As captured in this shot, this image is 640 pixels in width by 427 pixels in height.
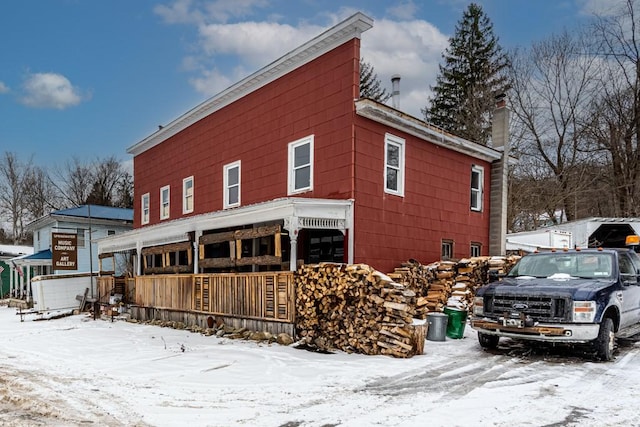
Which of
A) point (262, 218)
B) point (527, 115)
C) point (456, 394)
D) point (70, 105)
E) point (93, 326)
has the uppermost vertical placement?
point (70, 105)

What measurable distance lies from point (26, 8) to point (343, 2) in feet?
41.2

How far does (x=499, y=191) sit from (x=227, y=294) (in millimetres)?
10424

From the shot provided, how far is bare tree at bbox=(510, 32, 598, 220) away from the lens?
3014 cm

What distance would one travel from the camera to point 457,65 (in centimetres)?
3500

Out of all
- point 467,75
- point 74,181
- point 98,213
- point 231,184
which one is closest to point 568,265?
point 231,184

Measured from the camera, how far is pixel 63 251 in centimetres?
2027

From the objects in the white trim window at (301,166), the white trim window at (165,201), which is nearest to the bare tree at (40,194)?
the white trim window at (165,201)

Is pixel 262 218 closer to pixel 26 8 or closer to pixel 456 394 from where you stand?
pixel 456 394

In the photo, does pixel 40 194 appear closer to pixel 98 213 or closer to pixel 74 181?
pixel 74 181

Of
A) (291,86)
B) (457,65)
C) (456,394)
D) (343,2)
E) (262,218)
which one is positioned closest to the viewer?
(456,394)

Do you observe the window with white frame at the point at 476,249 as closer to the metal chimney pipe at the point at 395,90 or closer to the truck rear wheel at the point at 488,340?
the metal chimney pipe at the point at 395,90

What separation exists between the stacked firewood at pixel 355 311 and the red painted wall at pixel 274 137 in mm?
2959

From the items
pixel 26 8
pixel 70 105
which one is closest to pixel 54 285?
pixel 26 8

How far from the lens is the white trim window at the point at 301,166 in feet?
42.0
